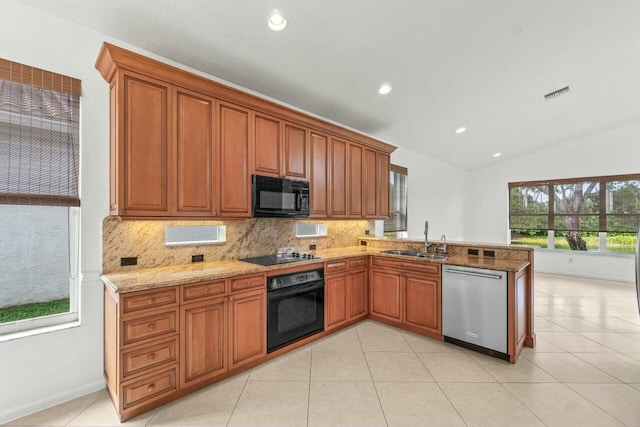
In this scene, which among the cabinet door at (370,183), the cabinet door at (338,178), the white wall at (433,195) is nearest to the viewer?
the cabinet door at (338,178)

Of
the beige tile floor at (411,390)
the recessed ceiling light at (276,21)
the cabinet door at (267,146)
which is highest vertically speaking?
the recessed ceiling light at (276,21)

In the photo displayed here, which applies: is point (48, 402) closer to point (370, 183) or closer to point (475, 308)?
point (475, 308)

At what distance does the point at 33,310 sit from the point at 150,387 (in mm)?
1115

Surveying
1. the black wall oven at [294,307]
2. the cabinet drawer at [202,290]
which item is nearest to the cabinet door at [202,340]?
the cabinet drawer at [202,290]

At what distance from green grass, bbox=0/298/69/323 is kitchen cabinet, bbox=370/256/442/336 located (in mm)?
3191

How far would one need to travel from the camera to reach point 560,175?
22.5ft

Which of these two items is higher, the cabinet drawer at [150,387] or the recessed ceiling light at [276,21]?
the recessed ceiling light at [276,21]

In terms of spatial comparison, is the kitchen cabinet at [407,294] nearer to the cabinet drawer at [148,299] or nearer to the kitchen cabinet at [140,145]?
the cabinet drawer at [148,299]

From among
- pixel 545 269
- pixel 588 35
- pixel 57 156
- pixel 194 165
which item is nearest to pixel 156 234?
pixel 194 165

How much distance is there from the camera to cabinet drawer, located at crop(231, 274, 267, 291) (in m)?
2.42

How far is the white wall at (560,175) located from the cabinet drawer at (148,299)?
829 cm

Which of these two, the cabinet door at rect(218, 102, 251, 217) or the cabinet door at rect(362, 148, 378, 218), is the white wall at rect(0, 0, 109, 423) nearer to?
the cabinet door at rect(218, 102, 251, 217)

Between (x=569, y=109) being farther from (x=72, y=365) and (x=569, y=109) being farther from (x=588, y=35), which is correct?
(x=72, y=365)

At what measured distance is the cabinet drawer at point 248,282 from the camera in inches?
95.3
